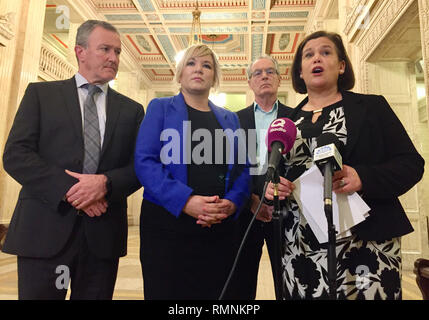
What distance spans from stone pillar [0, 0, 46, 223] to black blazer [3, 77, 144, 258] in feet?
16.1

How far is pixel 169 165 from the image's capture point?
141 cm

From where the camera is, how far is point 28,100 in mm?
1399

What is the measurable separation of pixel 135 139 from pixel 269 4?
713 centimetres

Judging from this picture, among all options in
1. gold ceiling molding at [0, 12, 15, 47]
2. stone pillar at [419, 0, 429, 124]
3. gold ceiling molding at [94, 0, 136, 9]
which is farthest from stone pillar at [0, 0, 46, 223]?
stone pillar at [419, 0, 429, 124]

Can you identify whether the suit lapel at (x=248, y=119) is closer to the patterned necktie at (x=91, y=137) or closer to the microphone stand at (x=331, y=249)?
the patterned necktie at (x=91, y=137)

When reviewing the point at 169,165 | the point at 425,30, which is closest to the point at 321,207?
the point at 169,165

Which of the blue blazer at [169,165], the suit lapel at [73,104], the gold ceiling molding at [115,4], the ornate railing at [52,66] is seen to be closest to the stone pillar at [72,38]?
the ornate railing at [52,66]

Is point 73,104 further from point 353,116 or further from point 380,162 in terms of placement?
point 380,162

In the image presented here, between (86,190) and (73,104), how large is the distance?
0.43 metres

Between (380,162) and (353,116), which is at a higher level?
(353,116)

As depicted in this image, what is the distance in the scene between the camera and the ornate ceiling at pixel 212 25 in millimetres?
7688
